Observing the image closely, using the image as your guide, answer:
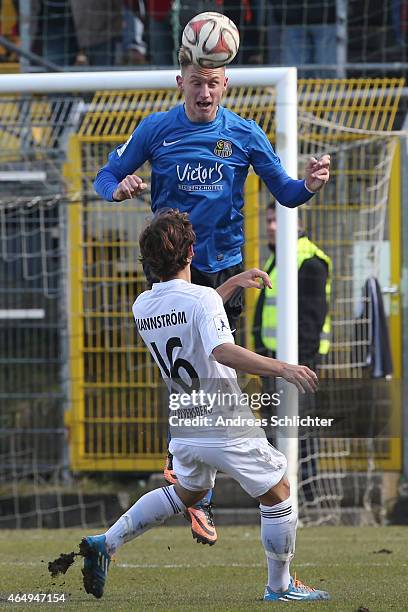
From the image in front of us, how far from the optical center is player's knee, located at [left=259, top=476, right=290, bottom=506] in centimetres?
607

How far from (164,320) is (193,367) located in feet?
0.84

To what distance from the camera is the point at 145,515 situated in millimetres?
6219

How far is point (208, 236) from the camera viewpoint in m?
6.95

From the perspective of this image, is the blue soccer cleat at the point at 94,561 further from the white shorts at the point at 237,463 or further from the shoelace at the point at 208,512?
Result: the shoelace at the point at 208,512

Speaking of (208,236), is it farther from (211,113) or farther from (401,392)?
(401,392)

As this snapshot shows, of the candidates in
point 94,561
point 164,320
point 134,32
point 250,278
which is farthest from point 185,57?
point 134,32

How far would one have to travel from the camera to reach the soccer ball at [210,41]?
21.9 ft

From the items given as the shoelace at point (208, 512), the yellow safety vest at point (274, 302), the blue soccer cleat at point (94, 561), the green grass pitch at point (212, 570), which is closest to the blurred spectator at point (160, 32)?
the yellow safety vest at point (274, 302)

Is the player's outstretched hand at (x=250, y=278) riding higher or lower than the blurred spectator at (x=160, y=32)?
lower

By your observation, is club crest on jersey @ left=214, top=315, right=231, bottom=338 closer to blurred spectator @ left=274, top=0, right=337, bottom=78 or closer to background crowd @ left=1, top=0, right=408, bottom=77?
background crowd @ left=1, top=0, right=408, bottom=77

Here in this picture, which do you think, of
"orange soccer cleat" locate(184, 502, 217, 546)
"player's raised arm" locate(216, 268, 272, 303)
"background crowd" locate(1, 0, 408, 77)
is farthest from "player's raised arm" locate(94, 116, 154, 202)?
"background crowd" locate(1, 0, 408, 77)

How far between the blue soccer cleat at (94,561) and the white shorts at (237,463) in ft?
1.71

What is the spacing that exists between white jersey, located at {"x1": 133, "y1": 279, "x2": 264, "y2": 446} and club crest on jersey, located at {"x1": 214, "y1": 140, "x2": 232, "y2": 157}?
1.19 metres

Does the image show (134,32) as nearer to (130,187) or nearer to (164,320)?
(130,187)
